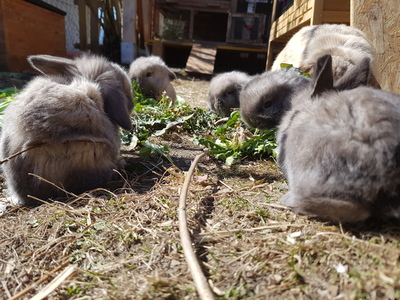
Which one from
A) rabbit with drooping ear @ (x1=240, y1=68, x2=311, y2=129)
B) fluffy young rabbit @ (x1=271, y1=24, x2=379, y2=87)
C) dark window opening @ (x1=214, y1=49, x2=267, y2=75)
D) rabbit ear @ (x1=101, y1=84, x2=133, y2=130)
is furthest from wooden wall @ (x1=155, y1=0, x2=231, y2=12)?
rabbit ear @ (x1=101, y1=84, x2=133, y2=130)

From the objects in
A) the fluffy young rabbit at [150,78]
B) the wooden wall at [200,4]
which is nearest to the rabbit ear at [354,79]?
the fluffy young rabbit at [150,78]

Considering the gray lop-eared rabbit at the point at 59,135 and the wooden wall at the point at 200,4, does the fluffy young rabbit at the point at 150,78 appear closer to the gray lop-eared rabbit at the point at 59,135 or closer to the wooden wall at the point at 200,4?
the gray lop-eared rabbit at the point at 59,135

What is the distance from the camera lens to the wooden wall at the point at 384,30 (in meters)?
4.11

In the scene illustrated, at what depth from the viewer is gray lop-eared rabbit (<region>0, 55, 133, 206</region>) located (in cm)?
248

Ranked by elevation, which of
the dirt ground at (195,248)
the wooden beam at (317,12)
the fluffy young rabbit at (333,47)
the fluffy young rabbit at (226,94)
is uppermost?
the wooden beam at (317,12)

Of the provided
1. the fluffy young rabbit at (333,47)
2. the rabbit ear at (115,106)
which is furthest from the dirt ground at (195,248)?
the fluffy young rabbit at (333,47)

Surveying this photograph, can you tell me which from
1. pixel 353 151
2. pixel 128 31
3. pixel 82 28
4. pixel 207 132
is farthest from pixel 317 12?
pixel 82 28

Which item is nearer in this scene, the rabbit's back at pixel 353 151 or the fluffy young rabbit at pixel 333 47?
the rabbit's back at pixel 353 151

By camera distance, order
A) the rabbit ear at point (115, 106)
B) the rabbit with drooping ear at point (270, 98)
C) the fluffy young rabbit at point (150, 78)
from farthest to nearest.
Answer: the fluffy young rabbit at point (150, 78) → the rabbit with drooping ear at point (270, 98) → the rabbit ear at point (115, 106)

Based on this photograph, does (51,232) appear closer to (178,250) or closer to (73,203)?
(73,203)

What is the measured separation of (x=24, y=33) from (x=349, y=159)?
29.7ft

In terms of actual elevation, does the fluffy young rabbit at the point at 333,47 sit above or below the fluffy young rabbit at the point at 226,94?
above

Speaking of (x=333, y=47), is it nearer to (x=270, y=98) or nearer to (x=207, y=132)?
(x=270, y=98)

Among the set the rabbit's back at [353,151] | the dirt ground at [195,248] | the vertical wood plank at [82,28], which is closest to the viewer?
the dirt ground at [195,248]
